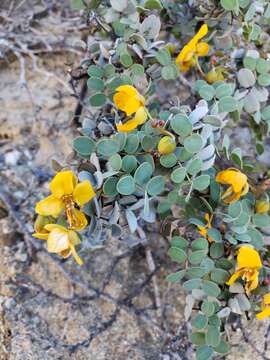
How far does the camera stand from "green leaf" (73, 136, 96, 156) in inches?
51.2

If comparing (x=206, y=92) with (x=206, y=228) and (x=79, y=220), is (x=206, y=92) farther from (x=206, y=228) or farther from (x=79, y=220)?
(x=79, y=220)

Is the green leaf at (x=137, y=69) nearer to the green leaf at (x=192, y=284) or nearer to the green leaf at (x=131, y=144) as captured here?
the green leaf at (x=131, y=144)

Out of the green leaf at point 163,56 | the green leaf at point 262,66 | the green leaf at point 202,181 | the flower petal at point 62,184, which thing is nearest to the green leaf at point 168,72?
the green leaf at point 163,56

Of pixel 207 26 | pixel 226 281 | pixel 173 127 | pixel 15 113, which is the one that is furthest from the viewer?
pixel 15 113

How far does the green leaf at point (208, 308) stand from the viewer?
1.37 metres

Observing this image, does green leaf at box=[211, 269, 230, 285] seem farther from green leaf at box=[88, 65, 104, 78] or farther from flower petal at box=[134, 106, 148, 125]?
green leaf at box=[88, 65, 104, 78]

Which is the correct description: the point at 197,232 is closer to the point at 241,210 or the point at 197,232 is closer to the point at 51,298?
the point at 241,210

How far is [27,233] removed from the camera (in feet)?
5.61

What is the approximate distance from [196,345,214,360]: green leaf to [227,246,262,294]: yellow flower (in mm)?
176

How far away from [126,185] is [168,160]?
0.12 metres

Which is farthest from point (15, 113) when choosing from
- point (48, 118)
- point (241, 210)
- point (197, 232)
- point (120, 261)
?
point (241, 210)

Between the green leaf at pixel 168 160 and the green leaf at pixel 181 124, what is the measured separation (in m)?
0.05

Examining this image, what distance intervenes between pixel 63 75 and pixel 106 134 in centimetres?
80

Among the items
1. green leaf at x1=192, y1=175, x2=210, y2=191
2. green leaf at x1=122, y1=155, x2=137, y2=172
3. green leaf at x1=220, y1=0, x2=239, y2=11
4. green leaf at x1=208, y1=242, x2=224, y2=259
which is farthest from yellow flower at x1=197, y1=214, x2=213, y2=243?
green leaf at x1=220, y1=0, x2=239, y2=11
